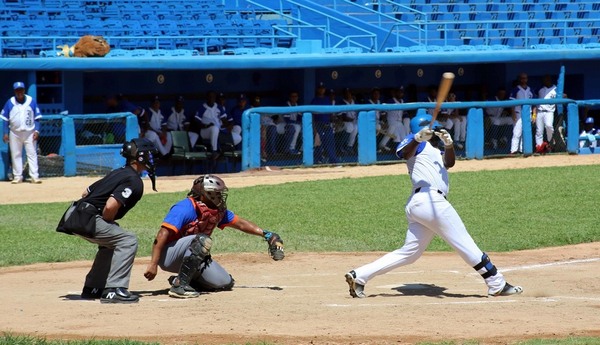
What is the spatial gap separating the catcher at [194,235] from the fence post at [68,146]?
35.6ft

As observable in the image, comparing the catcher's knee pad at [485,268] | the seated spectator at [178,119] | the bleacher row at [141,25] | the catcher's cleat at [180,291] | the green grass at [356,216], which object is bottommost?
the green grass at [356,216]

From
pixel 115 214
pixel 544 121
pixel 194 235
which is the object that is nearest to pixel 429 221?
pixel 194 235

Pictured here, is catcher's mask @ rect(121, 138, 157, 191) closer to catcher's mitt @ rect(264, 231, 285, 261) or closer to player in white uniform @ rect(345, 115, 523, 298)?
catcher's mitt @ rect(264, 231, 285, 261)

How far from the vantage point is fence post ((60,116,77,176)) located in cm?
2016

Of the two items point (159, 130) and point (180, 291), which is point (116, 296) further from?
point (159, 130)

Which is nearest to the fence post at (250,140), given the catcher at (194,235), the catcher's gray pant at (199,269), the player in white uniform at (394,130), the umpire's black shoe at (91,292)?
the player in white uniform at (394,130)

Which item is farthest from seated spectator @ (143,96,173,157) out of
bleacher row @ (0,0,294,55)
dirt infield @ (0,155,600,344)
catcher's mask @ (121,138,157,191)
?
catcher's mask @ (121,138,157,191)

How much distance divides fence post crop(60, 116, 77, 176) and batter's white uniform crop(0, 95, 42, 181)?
687 millimetres

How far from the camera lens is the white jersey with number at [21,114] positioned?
19250mm

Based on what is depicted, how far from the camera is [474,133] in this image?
23547 mm

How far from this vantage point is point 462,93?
27203mm

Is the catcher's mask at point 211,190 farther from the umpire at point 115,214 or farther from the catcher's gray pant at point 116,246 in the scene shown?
the catcher's gray pant at point 116,246

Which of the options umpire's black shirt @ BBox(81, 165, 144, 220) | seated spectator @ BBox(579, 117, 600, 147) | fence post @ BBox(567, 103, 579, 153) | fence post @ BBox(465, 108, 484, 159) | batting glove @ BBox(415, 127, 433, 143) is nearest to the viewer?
umpire's black shirt @ BBox(81, 165, 144, 220)

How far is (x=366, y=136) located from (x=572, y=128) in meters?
4.91
